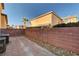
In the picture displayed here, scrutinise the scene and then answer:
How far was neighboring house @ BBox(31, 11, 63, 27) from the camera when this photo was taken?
18.4 ft

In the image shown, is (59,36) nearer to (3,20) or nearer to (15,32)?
(15,32)

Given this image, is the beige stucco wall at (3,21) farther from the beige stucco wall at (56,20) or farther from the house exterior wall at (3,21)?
the beige stucco wall at (56,20)

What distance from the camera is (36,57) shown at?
552cm

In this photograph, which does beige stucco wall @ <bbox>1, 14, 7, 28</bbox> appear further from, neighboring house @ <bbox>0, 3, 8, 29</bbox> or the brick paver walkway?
the brick paver walkway

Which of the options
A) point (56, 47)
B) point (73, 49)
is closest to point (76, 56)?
point (73, 49)

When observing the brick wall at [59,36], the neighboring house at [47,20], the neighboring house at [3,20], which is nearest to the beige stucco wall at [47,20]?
the neighboring house at [47,20]

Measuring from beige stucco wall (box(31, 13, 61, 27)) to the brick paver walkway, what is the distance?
0.49m

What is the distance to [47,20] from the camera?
18.6 ft

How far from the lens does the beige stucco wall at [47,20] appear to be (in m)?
5.62

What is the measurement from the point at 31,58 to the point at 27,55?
0.43 feet

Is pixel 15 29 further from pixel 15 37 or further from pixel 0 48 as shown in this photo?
pixel 0 48

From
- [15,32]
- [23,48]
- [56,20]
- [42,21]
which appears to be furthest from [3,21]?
[56,20]

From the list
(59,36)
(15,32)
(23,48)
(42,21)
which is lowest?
(23,48)

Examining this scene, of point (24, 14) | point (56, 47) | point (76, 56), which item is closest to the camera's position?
point (76, 56)
